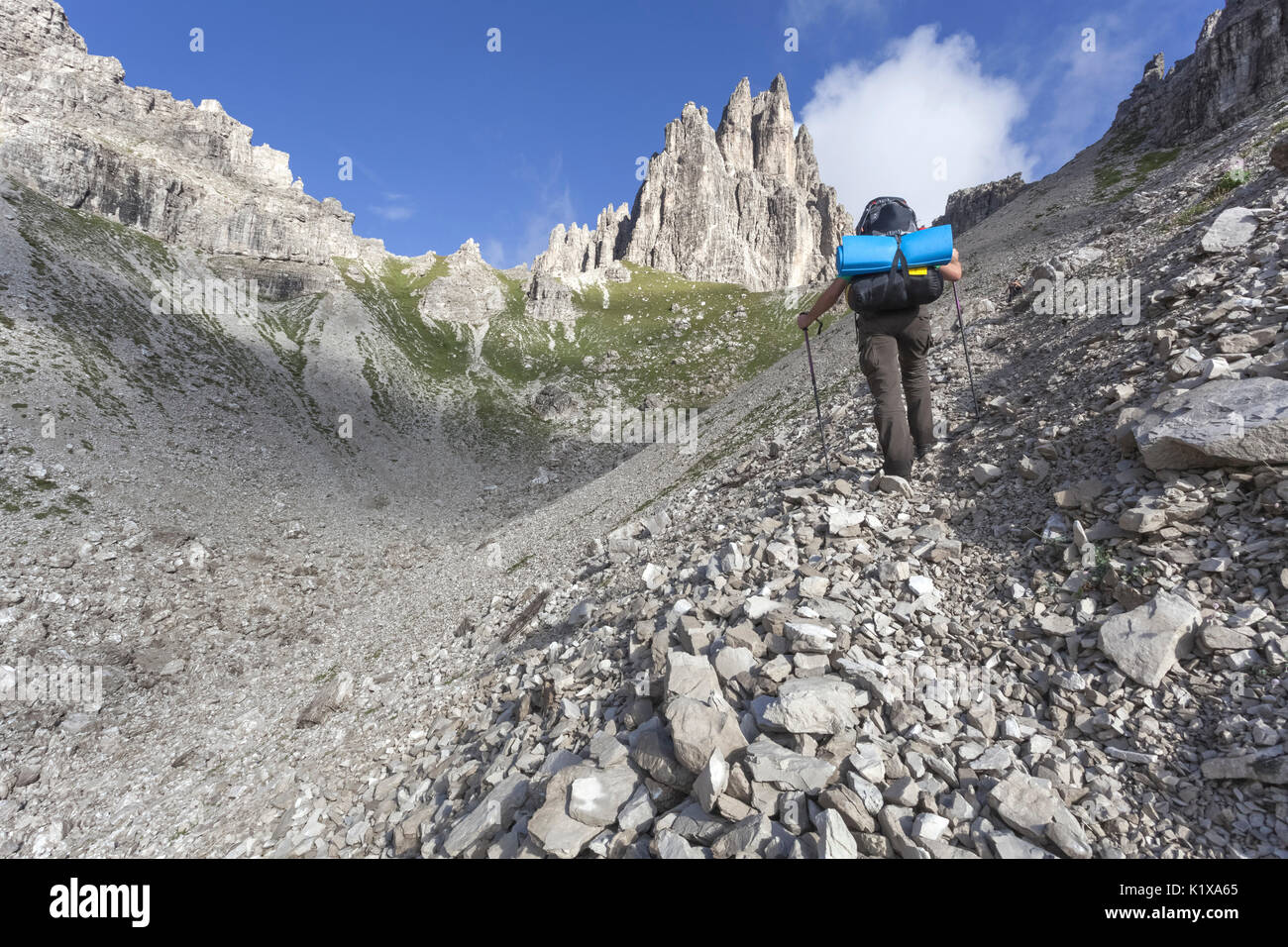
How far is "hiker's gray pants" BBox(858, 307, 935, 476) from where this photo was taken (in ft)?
28.5

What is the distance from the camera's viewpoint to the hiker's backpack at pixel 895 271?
828 centimetres

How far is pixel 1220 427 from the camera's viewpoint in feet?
17.9

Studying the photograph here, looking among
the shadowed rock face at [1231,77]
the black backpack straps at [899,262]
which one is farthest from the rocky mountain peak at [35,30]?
the shadowed rock face at [1231,77]

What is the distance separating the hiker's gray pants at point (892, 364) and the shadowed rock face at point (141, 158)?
95504 mm

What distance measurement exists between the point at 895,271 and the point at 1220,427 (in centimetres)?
457

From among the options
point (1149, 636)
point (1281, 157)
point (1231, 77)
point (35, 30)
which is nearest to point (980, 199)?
point (1231, 77)

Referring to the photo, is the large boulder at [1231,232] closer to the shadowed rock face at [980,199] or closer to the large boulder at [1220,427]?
the large boulder at [1220,427]

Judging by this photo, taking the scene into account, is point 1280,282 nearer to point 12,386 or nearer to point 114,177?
point 12,386

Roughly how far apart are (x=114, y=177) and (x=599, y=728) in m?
101

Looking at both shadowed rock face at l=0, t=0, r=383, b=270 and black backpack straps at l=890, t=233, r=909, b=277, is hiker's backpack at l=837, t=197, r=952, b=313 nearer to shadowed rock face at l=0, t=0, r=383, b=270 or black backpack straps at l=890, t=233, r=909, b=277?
black backpack straps at l=890, t=233, r=909, b=277

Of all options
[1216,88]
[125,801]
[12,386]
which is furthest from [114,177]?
[1216,88]

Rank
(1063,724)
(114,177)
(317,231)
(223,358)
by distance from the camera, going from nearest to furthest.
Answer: (1063,724)
(223,358)
(114,177)
(317,231)

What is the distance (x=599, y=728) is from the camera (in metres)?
6.11

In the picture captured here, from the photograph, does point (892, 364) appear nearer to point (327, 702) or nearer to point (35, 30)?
point (327, 702)
